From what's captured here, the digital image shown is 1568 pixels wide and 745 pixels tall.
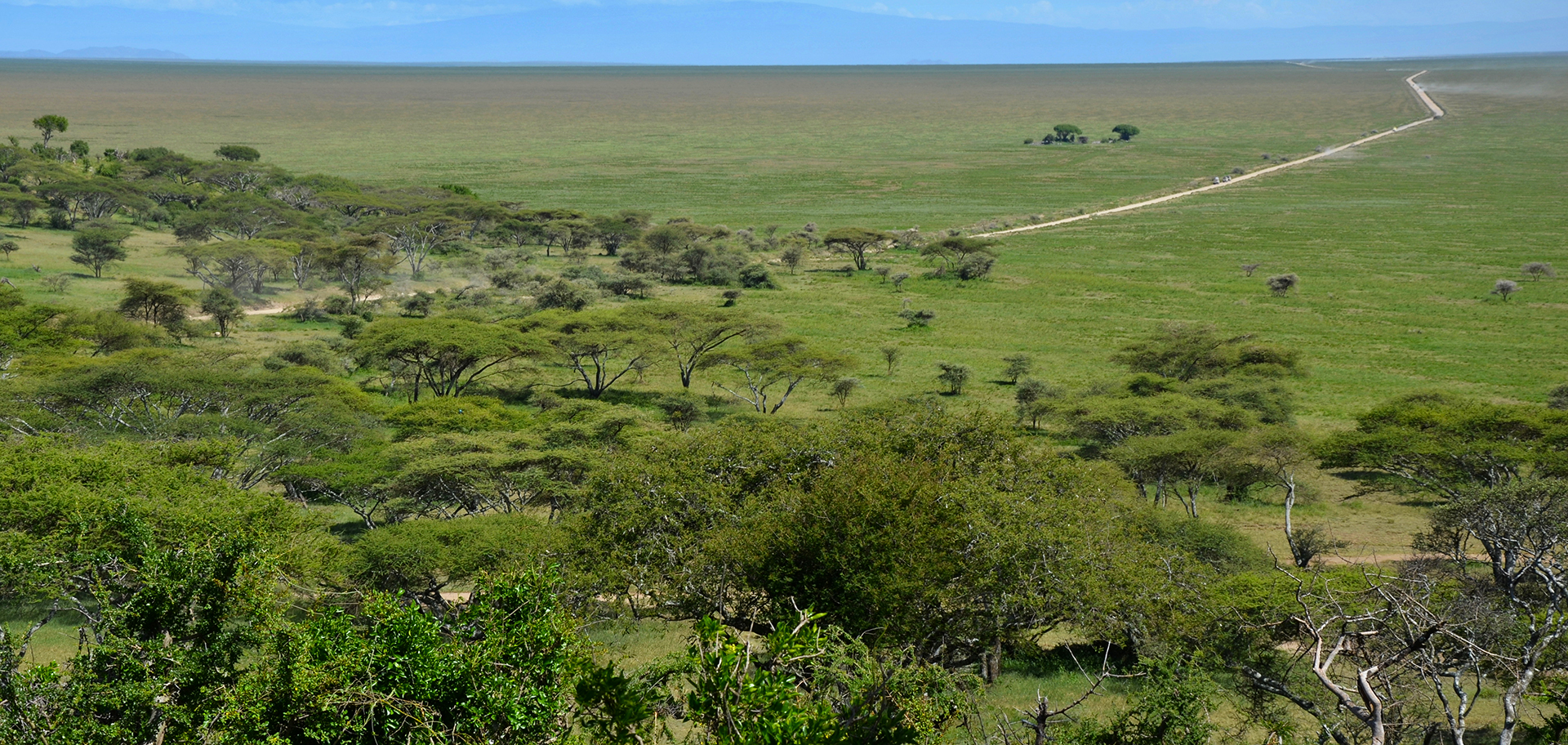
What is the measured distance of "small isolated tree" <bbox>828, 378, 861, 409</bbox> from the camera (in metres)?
37.9

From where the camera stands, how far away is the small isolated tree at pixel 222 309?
149ft

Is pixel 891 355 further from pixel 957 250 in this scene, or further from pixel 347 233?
pixel 347 233

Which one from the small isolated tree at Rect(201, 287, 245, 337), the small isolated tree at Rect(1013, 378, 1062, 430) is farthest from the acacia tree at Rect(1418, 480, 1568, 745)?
the small isolated tree at Rect(201, 287, 245, 337)

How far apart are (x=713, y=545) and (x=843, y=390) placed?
842 inches

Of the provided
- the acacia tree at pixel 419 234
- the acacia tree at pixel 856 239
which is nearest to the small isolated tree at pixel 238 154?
the acacia tree at pixel 419 234

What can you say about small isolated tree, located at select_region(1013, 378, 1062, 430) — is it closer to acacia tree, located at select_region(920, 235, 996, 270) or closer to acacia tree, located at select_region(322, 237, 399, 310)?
acacia tree, located at select_region(920, 235, 996, 270)

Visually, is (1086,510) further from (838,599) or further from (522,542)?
(522,542)

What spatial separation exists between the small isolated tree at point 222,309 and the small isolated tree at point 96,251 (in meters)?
12.3

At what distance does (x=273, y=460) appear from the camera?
25.8 m

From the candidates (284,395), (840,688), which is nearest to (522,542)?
(840,688)

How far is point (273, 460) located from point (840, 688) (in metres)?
18.5

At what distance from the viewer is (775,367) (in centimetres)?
3816

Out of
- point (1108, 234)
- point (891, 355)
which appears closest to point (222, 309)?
point (891, 355)

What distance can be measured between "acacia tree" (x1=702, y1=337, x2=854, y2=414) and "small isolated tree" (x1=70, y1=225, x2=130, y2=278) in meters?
35.8
